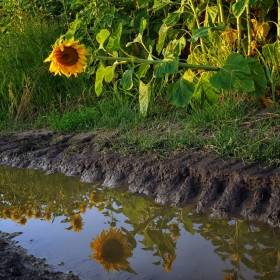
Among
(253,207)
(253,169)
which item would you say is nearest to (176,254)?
(253,207)

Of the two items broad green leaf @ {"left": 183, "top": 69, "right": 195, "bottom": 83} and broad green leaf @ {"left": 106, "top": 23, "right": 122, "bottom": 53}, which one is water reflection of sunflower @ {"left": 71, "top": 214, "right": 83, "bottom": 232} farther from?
broad green leaf @ {"left": 106, "top": 23, "right": 122, "bottom": 53}

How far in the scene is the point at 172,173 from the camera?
3.52 m

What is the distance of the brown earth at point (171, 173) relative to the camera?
120 inches

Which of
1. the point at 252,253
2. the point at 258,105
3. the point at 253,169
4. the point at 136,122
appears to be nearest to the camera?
the point at 252,253

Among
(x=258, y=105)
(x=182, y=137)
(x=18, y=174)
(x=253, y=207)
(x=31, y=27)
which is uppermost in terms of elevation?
(x=31, y=27)

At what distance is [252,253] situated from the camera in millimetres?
2570

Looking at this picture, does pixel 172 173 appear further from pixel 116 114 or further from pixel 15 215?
pixel 116 114

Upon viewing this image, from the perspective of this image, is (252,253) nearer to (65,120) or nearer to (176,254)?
(176,254)

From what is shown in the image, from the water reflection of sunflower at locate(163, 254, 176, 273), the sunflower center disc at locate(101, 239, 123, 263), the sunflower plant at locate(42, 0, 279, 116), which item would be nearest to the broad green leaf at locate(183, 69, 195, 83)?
the sunflower plant at locate(42, 0, 279, 116)

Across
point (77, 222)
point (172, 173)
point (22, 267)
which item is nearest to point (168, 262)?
point (22, 267)

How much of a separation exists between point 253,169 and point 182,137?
0.78 m

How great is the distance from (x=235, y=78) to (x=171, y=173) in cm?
91

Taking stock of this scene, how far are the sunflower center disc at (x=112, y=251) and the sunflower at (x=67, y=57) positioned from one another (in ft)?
5.53

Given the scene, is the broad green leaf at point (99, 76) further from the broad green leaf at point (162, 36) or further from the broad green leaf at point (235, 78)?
the broad green leaf at point (235, 78)
